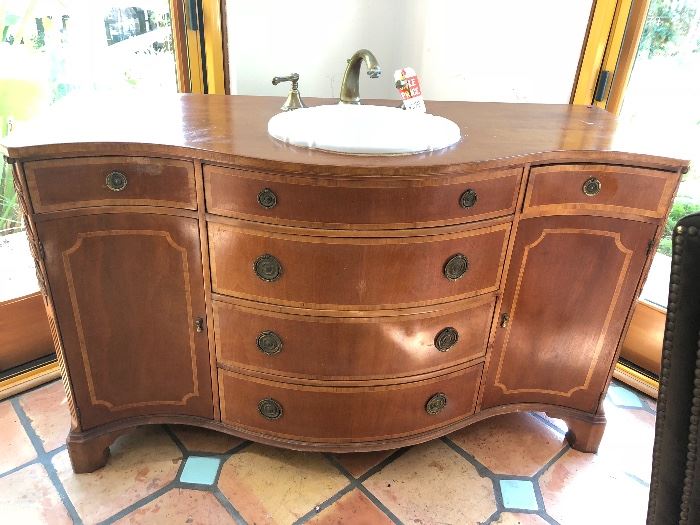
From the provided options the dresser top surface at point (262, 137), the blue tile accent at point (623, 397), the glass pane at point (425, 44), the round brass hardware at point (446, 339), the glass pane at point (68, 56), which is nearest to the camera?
the dresser top surface at point (262, 137)

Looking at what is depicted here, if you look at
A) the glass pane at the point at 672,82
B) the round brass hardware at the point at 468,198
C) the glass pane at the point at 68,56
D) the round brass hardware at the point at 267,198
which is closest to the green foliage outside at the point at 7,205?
the glass pane at the point at 68,56

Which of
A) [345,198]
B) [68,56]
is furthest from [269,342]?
[68,56]

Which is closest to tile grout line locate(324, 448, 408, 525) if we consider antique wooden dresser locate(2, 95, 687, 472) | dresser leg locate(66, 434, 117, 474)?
antique wooden dresser locate(2, 95, 687, 472)

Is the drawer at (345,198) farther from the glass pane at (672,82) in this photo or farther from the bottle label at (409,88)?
the glass pane at (672,82)

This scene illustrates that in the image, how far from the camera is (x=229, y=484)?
1.33m

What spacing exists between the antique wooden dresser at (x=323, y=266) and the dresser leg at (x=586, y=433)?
0.09m

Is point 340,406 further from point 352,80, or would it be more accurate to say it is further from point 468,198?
point 352,80

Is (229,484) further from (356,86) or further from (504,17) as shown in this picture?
(504,17)

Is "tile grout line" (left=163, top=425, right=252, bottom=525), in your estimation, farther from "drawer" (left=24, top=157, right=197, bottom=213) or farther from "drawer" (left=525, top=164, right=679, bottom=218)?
"drawer" (left=525, top=164, right=679, bottom=218)

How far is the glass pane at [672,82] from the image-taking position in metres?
1.49

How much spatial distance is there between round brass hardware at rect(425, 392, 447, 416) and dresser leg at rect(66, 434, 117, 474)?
81cm

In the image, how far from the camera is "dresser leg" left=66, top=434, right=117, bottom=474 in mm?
1301

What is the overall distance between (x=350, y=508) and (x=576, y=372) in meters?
0.69

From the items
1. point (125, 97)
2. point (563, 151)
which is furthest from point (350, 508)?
point (125, 97)
